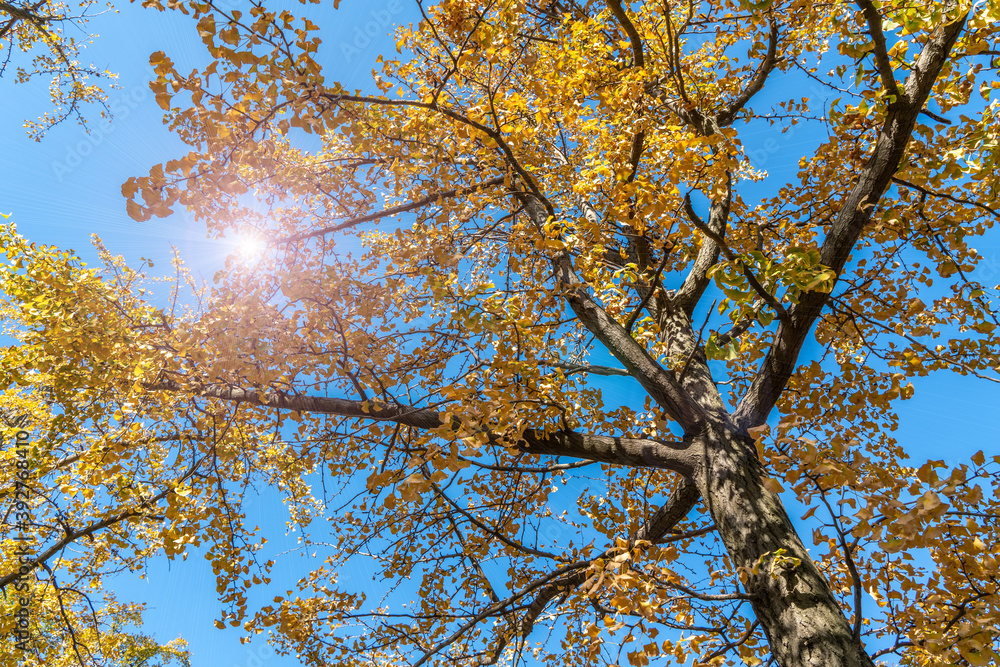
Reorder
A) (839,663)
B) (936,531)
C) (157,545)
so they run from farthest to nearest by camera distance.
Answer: (157,545) → (839,663) → (936,531)

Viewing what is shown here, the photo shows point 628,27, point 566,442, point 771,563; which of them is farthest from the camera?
point 566,442

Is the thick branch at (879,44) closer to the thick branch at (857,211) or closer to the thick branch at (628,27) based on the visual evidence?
the thick branch at (857,211)

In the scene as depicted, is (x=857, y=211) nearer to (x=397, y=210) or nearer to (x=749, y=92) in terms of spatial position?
(x=749, y=92)

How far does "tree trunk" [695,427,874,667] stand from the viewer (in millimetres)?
2199

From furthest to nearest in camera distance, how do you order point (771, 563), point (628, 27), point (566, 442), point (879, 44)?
point (566, 442)
point (628, 27)
point (879, 44)
point (771, 563)

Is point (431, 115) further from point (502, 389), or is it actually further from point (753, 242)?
point (753, 242)

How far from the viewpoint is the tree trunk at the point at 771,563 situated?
2.20m

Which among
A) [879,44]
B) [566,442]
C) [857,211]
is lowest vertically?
[566,442]

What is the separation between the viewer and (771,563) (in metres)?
2.38

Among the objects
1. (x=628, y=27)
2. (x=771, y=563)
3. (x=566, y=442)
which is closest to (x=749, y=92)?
(x=628, y=27)

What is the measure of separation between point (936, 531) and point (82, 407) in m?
7.07

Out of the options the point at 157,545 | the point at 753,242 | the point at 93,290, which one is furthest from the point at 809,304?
the point at 157,545

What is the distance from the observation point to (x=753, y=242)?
4.32 meters

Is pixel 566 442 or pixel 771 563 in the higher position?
pixel 566 442
